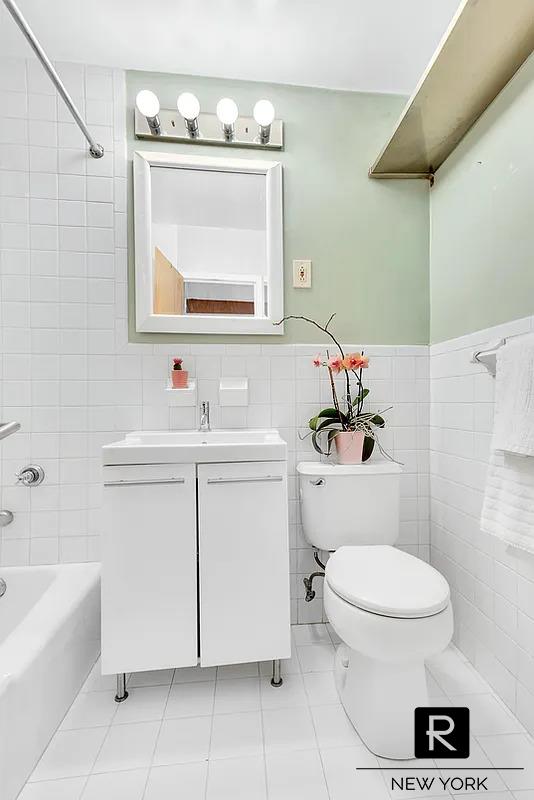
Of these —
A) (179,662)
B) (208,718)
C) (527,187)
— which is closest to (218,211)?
(527,187)

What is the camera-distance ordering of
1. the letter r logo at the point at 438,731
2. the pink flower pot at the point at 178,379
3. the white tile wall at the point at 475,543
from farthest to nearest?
the pink flower pot at the point at 178,379 < the white tile wall at the point at 475,543 < the letter r logo at the point at 438,731

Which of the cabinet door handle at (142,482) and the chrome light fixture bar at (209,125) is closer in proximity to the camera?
the cabinet door handle at (142,482)

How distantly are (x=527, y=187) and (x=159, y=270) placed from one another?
1341 mm

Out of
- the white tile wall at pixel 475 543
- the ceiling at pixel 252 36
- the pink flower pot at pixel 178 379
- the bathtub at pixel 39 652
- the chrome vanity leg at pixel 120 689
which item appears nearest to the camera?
the bathtub at pixel 39 652

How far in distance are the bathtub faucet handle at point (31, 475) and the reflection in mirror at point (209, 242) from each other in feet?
2.67

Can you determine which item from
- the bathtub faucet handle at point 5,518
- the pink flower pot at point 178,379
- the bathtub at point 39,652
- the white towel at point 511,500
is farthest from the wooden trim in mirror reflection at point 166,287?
the white towel at point 511,500

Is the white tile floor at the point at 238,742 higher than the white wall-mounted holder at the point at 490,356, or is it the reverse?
the white wall-mounted holder at the point at 490,356

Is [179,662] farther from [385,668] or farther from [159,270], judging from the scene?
[159,270]

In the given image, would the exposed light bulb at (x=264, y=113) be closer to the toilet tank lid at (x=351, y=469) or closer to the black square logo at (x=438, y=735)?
the toilet tank lid at (x=351, y=469)

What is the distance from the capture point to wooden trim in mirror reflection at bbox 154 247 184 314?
1.69 meters

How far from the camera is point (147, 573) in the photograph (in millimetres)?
1255

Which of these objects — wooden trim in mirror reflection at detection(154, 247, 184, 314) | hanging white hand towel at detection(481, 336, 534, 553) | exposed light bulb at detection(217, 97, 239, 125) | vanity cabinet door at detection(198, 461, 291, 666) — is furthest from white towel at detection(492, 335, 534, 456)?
exposed light bulb at detection(217, 97, 239, 125)

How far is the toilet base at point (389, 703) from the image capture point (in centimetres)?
109

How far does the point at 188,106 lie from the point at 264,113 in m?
0.30
